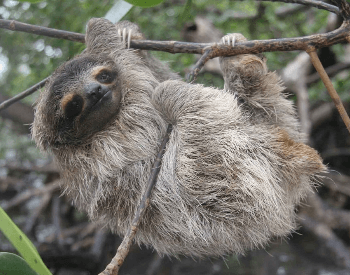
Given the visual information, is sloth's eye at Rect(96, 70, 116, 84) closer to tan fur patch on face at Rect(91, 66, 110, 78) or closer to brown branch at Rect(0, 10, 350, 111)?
tan fur patch on face at Rect(91, 66, 110, 78)

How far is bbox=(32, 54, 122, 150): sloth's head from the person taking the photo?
2.84 m

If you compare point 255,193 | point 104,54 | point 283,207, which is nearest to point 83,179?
point 104,54

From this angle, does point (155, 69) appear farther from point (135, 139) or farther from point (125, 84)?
point (135, 139)

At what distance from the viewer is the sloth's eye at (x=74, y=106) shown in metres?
2.82

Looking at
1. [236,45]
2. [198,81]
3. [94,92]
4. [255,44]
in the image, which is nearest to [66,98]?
[94,92]

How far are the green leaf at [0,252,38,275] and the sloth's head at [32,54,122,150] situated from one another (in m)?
1.53

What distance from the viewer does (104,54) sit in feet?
11.0

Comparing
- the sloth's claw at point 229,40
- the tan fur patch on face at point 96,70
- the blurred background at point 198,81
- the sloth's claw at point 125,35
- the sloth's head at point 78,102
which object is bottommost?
the blurred background at point 198,81

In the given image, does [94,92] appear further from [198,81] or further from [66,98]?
[198,81]

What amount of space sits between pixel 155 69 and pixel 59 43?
70.0 inches

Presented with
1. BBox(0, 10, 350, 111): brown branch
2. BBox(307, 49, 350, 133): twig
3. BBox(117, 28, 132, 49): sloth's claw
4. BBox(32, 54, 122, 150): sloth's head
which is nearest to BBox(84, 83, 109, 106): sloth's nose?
BBox(32, 54, 122, 150): sloth's head

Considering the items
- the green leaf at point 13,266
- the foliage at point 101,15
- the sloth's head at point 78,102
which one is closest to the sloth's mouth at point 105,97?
the sloth's head at point 78,102

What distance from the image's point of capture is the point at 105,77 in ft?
10.1

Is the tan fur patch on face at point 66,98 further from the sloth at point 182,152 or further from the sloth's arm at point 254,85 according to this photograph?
the sloth's arm at point 254,85
